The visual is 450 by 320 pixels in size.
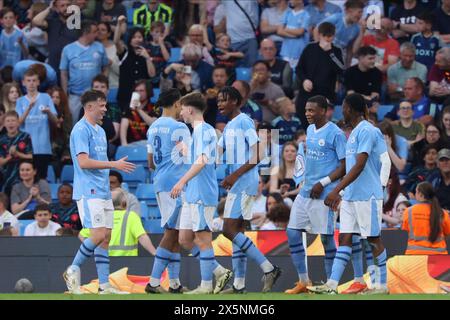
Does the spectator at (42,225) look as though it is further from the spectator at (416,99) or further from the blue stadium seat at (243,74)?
the spectator at (416,99)

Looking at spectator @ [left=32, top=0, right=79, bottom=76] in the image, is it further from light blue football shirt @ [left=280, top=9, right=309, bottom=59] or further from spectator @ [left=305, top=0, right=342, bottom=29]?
spectator @ [left=305, top=0, right=342, bottom=29]

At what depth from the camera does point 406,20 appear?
23516 mm

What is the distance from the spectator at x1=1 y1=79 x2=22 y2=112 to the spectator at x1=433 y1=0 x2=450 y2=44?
294 inches

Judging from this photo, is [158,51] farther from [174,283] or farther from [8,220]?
[174,283]

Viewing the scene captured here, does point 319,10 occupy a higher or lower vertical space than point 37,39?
higher

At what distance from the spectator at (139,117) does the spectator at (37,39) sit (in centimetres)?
269

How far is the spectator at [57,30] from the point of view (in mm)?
22906

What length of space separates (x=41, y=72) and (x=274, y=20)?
4.49 metres

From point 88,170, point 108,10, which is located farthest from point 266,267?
point 108,10

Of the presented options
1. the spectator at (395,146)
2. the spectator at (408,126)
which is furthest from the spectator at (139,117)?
the spectator at (408,126)

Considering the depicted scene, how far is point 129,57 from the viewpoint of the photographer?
22.5 metres

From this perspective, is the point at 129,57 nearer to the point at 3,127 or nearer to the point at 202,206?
the point at 3,127

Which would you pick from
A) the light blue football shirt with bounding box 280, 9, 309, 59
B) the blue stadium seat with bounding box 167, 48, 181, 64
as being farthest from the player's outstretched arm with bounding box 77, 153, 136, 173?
the light blue football shirt with bounding box 280, 9, 309, 59

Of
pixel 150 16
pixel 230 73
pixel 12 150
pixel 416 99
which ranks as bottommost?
pixel 12 150
